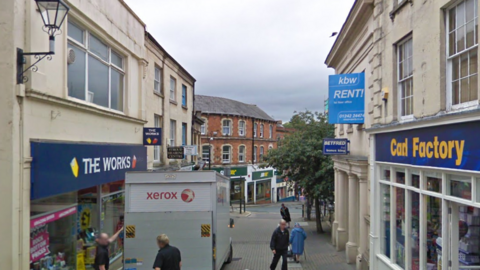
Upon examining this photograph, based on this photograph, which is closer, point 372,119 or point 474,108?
point 474,108

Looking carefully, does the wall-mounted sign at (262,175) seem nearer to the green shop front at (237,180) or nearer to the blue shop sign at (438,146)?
the green shop front at (237,180)

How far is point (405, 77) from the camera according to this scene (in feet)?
30.2

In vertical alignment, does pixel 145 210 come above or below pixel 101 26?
below

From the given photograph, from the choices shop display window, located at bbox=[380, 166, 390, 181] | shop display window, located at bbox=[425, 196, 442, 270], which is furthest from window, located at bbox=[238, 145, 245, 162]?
shop display window, located at bbox=[425, 196, 442, 270]

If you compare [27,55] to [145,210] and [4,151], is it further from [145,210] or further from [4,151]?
[145,210]

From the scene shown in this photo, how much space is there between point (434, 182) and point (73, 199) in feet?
26.0

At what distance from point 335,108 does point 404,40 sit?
359cm

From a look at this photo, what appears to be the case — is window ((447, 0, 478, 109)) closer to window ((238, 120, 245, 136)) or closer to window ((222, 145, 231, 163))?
window ((222, 145, 231, 163))

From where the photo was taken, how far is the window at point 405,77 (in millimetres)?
8953

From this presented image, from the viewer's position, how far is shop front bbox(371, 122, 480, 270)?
→ 6.50 m

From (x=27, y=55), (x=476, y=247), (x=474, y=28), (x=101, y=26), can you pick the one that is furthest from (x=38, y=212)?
(x=474, y=28)

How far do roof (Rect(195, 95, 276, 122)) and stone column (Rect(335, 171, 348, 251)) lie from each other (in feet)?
100

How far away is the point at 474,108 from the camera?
609cm

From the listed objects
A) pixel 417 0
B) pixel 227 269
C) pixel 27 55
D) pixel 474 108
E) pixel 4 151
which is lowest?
pixel 227 269
